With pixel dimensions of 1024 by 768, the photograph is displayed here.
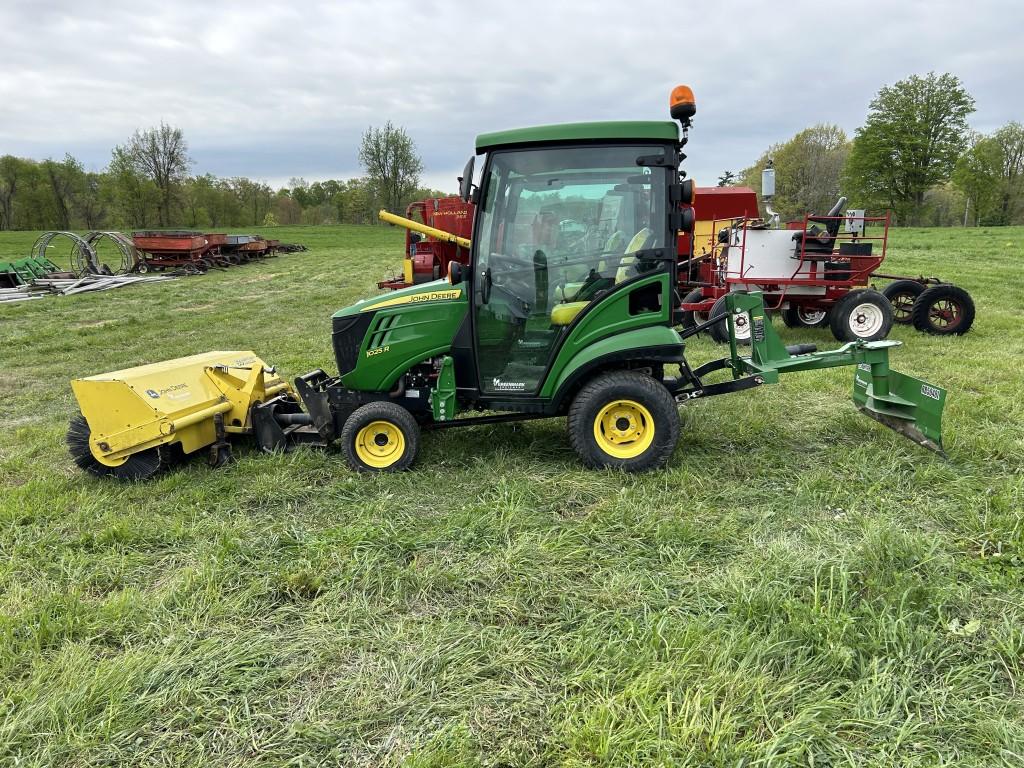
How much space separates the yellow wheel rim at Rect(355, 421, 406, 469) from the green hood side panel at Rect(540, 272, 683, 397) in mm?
1175

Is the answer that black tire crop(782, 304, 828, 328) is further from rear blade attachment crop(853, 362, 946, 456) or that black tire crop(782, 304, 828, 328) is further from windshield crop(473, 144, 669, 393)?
windshield crop(473, 144, 669, 393)

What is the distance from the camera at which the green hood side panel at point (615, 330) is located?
4.04 m

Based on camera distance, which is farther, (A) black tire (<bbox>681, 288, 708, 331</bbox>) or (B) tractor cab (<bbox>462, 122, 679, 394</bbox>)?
(A) black tire (<bbox>681, 288, 708, 331</bbox>)

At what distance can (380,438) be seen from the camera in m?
4.30

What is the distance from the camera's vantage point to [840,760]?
75.9 inches

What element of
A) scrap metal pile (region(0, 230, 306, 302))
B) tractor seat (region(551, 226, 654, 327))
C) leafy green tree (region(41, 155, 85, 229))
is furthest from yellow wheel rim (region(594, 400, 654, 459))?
leafy green tree (region(41, 155, 85, 229))

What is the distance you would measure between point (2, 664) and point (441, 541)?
183cm

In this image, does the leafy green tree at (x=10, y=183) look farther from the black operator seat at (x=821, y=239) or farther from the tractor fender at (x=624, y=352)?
the tractor fender at (x=624, y=352)

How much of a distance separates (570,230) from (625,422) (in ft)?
4.24

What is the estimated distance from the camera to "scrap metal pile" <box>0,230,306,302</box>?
1659 cm

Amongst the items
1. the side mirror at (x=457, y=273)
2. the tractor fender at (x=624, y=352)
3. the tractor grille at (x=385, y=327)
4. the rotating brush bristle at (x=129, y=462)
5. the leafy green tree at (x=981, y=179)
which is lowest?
the rotating brush bristle at (x=129, y=462)

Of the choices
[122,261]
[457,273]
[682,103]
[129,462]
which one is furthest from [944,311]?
[122,261]

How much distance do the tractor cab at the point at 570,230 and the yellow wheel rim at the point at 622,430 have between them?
519mm

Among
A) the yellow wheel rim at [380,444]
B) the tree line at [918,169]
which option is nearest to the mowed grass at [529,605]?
the yellow wheel rim at [380,444]
